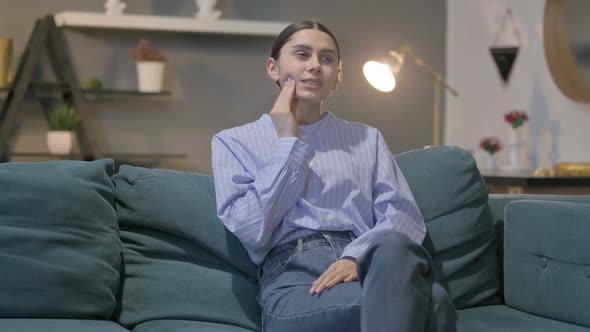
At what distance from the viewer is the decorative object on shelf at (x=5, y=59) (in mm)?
4309

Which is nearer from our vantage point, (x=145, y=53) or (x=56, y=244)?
(x=56, y=244)

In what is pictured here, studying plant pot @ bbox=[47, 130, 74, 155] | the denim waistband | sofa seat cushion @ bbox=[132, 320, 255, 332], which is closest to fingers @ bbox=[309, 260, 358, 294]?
the denim waistband

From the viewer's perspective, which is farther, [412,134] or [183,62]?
[412,134]

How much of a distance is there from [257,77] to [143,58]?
719mm

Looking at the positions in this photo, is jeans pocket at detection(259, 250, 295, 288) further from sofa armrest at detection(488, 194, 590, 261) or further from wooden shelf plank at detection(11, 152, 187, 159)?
wooden shelf plank at detection(11, 152, 187, 159)

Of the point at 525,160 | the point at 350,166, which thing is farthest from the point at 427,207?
the point at 525,160

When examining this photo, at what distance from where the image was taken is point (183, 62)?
487 centimetres

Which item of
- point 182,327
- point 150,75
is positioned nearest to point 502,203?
point 182,327

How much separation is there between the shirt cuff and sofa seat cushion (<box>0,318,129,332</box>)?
1.84 feet

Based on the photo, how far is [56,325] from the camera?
1.86 metres

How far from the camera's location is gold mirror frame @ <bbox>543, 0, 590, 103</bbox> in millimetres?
4051

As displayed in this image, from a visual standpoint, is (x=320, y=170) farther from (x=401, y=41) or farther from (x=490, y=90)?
(x=401, y=41)

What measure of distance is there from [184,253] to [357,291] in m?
0.59

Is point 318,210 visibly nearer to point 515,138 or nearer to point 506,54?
point 515,138
